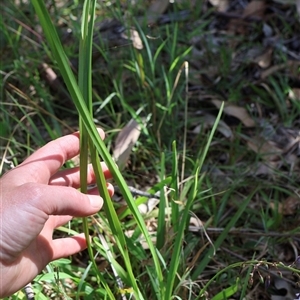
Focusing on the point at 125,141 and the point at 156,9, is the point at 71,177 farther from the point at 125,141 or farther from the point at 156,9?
the point at 156,9

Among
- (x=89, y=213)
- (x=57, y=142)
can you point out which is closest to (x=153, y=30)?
(x=57, y=142)

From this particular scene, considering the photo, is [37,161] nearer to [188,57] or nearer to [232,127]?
[232,127]

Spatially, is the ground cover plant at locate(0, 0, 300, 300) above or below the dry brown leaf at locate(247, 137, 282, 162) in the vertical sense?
above

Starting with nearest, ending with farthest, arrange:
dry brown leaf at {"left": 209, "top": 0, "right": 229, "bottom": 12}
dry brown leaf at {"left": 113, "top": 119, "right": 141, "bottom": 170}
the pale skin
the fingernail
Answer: the pale skin < the fingernail < dry brown leaf at {"left": 113, "top": 119, "right": 141, "bottom": 170} < dry brown leaf at {"left": 209, "top": 0, "right": 229, "bottom": 12}

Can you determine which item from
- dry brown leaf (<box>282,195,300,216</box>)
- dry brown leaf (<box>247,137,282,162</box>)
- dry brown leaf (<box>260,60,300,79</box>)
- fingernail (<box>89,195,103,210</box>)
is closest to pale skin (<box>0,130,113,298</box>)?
fingernail (<box>89,195,103,210</box>)

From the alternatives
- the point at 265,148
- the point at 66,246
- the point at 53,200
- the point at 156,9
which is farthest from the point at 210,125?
the point at 53,200

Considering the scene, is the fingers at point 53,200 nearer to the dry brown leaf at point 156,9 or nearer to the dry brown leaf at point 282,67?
the dry brown leaf at point 282,67

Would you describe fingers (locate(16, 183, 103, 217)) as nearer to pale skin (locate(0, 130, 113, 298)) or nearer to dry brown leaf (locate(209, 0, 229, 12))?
pale skin (locate(0, 130, 113, 298))

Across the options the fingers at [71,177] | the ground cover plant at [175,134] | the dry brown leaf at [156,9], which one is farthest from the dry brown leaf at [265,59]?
the fingers at [71,177]
